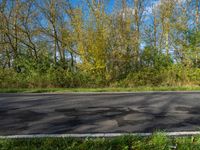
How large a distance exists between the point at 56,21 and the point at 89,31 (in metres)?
5.31

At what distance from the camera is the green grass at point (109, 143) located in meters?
4.97

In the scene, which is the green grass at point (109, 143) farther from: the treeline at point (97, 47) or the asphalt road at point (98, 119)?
the treeline at point (97, 47)

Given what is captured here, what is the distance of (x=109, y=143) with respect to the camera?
518cm

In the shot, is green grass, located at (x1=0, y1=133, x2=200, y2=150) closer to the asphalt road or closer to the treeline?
the asphalt road

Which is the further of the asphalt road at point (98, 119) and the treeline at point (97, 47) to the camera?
the treeline at point (97, 47)

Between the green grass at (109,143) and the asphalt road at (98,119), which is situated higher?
the asphalt road at (98,119)

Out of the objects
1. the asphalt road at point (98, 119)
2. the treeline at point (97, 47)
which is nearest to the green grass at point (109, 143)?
the asphalt road at point (98, 119)

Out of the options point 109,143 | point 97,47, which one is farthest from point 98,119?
point 97,47

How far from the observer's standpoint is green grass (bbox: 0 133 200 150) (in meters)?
4.97

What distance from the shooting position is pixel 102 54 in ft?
70.9

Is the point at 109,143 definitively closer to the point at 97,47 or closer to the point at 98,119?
the point at 98,119

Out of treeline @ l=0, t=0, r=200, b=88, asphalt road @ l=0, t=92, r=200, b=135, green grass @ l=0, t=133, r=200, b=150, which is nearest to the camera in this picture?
green grass @ l=0, t=133, r=200, b=150

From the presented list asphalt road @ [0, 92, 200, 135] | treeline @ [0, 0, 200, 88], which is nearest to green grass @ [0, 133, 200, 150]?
asphalt road @ [0, 92, 200, 135]

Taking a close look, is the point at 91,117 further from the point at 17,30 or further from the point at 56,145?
the point at 17,30
